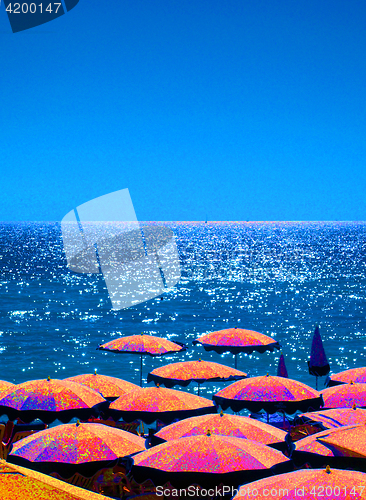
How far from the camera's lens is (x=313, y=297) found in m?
60.8

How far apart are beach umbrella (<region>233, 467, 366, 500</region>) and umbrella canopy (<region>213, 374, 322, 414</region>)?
545 centimetres

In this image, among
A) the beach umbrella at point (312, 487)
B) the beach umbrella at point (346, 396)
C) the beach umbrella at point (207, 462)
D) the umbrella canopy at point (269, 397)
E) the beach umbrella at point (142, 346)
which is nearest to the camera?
the beach umbrella at point (312, 487)

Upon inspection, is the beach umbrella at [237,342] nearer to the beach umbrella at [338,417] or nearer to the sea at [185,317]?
the beach umbrella at [338,417]

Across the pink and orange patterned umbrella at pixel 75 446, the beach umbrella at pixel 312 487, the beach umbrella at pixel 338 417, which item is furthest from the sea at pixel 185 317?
the beach umbrella at pixel 312 487

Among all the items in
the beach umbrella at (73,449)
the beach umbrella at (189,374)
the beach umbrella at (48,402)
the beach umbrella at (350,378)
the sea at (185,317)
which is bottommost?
the sea at (185,317)

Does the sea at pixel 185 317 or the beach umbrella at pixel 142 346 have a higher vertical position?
the beach umbrella at pixel 142 346

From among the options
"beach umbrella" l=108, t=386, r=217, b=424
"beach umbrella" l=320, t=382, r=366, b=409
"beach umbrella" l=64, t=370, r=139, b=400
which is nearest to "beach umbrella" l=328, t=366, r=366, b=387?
"beach umbrella" l=320, t=382, r=366, b=409

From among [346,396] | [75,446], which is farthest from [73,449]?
[346,396]

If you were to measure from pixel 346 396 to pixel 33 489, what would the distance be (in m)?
9.76

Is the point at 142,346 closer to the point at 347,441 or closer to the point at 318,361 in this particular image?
the point at 318,361

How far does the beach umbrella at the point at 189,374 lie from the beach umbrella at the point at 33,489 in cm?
973

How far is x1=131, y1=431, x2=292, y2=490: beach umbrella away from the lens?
6949 mm

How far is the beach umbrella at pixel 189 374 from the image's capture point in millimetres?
13547

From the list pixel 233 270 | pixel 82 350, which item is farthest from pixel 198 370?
pixel 233 270
